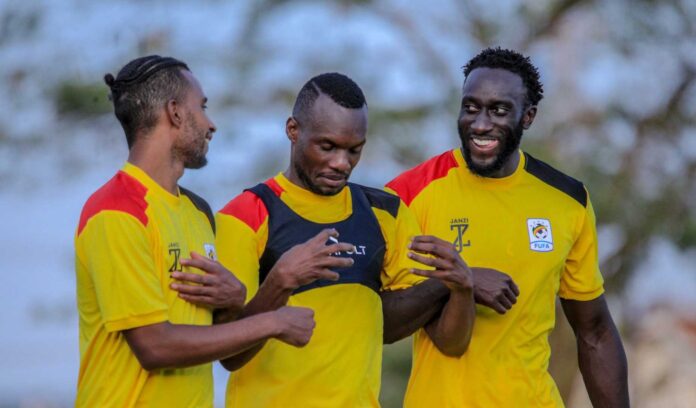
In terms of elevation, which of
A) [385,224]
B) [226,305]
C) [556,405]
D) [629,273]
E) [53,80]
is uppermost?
[53,80]

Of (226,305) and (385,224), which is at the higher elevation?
(385,224)

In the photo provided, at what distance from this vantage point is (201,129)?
462cm

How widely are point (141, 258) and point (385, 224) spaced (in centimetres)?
132

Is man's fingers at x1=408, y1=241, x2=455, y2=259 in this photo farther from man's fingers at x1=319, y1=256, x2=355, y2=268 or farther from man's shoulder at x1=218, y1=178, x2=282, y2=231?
man's shoulder at x1=218, y1=178, x2=282, y2=231

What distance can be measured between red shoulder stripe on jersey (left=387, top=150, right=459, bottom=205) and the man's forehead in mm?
339

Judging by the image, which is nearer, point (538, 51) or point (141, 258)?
point (141, 258)

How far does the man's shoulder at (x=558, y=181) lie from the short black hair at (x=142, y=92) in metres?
1.88

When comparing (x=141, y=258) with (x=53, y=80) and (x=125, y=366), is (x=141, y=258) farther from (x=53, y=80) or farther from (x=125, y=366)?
(x=53, y=80)

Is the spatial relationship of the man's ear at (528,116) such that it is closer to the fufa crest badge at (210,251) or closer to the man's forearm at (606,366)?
the man's forearm at (606,366)

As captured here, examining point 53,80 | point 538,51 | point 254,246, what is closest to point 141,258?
point 254,246

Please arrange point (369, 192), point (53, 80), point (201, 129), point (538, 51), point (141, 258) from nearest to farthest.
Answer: point (141, 258), point (201, 129), point (369, 192), point (53, 80), point (538, 51)

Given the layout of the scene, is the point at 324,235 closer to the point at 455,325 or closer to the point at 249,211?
the point at 249,211

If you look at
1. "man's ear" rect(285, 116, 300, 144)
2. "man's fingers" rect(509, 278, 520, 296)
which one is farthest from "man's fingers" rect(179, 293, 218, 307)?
"man's fingers" rect(509, 278, 520, 296)

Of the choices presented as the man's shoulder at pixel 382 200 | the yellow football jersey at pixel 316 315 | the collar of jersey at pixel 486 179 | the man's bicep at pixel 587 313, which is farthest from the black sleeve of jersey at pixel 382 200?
the man's bicep at pixel 587 313
